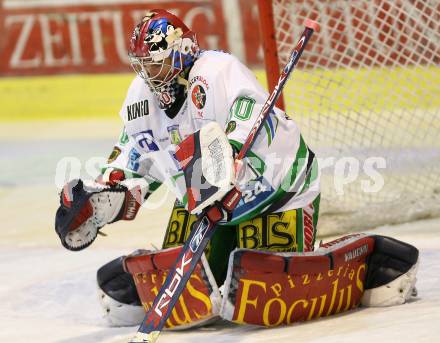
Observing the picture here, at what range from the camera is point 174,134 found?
11.3 feet

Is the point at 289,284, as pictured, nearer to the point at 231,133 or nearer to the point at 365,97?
the point at 231,133

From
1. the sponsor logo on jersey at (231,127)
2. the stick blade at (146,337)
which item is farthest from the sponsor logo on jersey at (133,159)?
the stick blade at (146,337)

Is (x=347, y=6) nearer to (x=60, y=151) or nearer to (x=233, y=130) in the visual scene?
(x=233, y=130)

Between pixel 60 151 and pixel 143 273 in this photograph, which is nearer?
pixel 143 273

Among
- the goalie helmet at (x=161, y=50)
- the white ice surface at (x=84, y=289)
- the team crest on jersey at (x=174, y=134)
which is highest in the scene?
the goalie helmet at (x=161, y=50)

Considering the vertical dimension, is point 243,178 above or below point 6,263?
above

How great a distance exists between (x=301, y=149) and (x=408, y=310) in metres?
0.56

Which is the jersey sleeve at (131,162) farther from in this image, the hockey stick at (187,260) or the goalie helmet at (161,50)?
the hockey stick at (187,260)

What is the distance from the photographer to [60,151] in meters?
7.49

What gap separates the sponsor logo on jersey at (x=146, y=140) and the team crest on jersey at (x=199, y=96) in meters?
0.26

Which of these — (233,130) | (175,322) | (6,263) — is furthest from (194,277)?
(6,263)

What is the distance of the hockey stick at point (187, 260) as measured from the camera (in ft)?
10.1

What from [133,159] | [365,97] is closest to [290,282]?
[133,159]

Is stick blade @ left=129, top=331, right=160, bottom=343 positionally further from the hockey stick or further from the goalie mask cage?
the goalie mask cage
